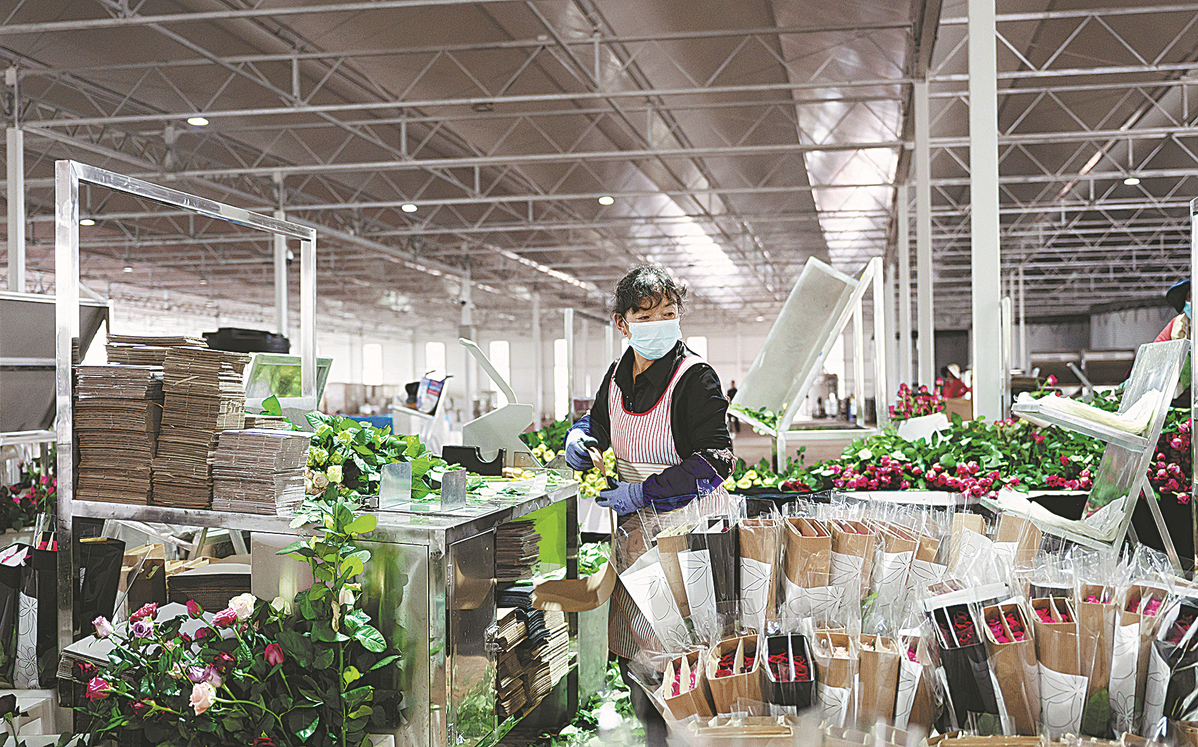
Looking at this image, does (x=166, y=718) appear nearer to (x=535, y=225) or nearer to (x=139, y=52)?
(x=139, y=52)

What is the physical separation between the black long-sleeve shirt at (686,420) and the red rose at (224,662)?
1053 millimetres

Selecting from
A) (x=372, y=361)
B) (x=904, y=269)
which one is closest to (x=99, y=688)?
(x=904, y=269)

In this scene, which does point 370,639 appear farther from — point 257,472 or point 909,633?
point 909,633

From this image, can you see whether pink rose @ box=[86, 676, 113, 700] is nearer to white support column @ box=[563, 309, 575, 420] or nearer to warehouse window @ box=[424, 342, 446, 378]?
white support column @ box=[563, 309, 575, 420]

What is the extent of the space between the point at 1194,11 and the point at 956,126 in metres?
3.36

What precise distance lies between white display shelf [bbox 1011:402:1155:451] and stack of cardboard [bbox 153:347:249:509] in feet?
7.85

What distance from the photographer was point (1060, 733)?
127 centimetres

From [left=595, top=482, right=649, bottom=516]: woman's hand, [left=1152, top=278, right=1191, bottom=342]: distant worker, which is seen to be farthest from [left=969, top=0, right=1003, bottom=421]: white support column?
[left=595, top=482, right=649, bottom=516]: woman's hand

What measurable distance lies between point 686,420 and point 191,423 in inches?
51.6

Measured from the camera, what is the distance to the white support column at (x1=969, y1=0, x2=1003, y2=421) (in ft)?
17.4

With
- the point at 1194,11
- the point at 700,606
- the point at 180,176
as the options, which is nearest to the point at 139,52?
the point at 180,176

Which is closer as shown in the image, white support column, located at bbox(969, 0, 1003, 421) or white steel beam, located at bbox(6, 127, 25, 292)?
white support column, located at bbox(969, 0, 1003, 421)

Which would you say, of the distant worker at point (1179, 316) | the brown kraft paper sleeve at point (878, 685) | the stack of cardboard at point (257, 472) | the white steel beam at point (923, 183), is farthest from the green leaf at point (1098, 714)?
the white steel beam at point (923, 183)

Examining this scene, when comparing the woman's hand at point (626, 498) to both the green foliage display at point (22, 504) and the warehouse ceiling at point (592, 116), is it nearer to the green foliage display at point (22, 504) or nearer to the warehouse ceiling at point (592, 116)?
the green foliage display at point (22, 504)
